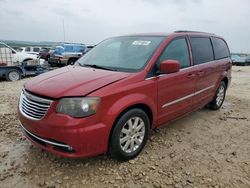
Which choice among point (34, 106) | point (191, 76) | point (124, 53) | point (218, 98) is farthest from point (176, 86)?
point (218, 98)

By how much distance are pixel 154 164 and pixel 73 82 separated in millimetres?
1549

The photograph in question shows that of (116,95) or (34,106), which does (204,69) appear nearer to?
(116,95)

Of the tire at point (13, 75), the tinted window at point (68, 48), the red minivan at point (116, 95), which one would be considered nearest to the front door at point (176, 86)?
the red minivan at point (116, 95)

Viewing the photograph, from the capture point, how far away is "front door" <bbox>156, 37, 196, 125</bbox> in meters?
3.74

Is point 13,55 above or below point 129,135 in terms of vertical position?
above

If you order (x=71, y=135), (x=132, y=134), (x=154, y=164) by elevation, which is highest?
(x=71, y=135)

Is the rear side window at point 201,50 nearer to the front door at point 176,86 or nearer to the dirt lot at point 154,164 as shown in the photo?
the front door at point 176,86

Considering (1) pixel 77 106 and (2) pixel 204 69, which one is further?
(2) pixel 204 69

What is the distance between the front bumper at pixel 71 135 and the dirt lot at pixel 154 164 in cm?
38

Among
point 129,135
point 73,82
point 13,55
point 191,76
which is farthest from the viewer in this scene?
point 13,55

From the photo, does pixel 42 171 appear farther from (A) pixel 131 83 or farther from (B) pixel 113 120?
(A) pixel 131 83

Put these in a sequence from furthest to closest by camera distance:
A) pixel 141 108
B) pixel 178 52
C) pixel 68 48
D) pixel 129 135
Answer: pixel 68 48 → pixel 178 52 → pixel 141 108 → pixel 129 135

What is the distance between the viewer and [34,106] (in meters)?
3.06

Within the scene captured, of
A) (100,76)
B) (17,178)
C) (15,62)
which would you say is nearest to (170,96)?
(100,76)
